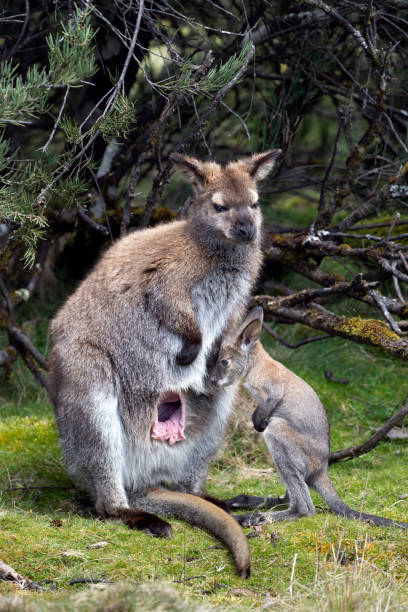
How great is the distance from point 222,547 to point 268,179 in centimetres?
391

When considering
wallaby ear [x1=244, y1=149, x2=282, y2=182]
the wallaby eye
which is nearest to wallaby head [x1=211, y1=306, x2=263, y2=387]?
the wallaby eye

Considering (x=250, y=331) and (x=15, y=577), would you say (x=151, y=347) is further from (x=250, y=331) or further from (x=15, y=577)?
(x=15, y=577)

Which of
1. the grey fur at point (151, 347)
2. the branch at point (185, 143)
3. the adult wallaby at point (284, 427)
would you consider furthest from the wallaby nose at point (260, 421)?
the branch at point (185, 143)

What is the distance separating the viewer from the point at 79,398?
4758 millimetres

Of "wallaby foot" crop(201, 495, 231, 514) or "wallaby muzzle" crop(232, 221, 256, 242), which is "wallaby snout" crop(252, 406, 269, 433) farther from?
"wallaby muzzle" crop(232, 221, 256, 242)

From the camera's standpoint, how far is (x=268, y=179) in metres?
7.07

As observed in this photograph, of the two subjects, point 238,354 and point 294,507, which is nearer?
point 294,507

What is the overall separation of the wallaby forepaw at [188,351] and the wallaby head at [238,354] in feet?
0.74

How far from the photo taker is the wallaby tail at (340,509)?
13.9 ft

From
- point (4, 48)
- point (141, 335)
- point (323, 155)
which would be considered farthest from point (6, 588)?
point (323, 155)

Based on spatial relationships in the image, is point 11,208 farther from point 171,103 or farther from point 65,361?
point 171,103

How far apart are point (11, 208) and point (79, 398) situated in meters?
1.32

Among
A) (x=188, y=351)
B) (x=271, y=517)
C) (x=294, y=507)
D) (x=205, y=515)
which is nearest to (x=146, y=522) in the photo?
(x=205, y=515)

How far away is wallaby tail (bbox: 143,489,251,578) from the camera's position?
12.5 ft
